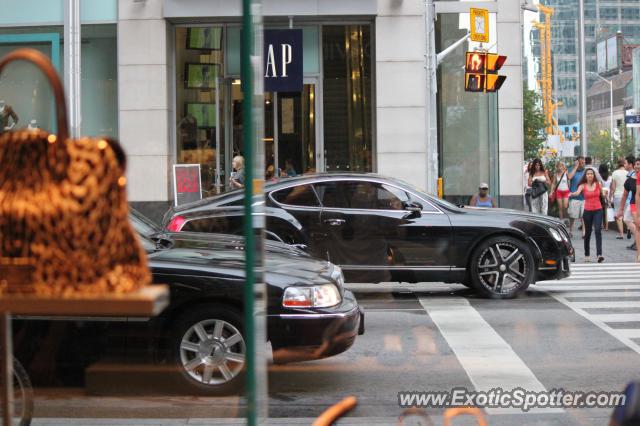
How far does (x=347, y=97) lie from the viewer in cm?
2166

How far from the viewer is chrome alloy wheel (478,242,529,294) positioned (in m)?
12.2

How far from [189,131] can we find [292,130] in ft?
7.40

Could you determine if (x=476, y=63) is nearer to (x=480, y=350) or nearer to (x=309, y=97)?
(x=309, y=97)

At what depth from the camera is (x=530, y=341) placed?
30.3 feet

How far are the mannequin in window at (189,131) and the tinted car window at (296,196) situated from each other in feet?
30.8

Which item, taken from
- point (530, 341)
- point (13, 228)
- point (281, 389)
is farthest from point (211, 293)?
point (13, 228)

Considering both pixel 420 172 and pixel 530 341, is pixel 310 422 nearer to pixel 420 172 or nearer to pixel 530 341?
pixel 530 341

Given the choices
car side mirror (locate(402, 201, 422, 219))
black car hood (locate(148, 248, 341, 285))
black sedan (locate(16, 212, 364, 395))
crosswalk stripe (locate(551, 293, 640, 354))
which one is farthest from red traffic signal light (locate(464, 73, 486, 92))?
black sedan (locate(16, 212, 364, 395))

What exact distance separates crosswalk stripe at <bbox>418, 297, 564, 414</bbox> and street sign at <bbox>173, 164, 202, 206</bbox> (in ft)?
Result: 30.4

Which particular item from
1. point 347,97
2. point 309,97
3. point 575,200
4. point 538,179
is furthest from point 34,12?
point 575,200

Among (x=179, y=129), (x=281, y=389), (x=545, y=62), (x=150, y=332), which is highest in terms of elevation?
(x=545, y=62)

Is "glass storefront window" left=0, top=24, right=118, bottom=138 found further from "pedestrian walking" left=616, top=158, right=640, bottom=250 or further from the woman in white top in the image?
"pedestrian walking" left=616, top=158, right=640, bottom=250

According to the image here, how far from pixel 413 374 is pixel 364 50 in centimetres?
1474

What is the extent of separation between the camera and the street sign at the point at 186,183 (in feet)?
65.9
